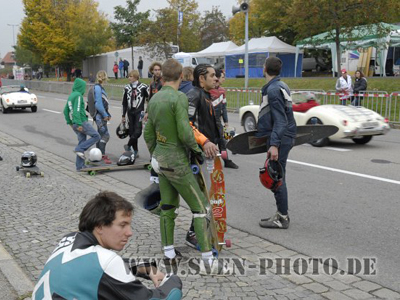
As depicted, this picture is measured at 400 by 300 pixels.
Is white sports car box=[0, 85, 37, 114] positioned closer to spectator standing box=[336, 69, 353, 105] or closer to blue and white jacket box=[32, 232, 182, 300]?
spectator standing box=[336, 69, 353, 105]

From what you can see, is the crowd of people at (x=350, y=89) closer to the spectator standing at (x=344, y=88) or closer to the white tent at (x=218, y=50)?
the spectator standing at (x=344, y=88)

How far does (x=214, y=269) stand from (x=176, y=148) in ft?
3.83

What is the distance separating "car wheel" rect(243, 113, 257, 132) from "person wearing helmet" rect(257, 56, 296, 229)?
760cm

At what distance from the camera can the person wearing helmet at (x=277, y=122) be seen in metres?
5.27

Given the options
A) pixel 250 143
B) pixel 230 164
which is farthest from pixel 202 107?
pixel 230 164

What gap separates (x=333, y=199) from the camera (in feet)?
22.8

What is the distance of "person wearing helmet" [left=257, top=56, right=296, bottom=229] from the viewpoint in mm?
5270

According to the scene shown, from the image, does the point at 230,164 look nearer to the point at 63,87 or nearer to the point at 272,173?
the point at 272,173

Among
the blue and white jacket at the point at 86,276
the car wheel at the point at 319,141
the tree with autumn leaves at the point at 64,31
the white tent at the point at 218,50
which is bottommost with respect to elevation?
the car wheel at the point at 319,141

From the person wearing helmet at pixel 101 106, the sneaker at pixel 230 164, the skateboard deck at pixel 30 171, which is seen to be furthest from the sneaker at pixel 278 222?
the person wearing helmet at pixel 101 106

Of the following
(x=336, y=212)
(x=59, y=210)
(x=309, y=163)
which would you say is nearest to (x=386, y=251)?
(x=336, y=212)

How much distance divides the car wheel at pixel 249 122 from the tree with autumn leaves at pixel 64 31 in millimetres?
37390

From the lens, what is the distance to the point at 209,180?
15.6 ft

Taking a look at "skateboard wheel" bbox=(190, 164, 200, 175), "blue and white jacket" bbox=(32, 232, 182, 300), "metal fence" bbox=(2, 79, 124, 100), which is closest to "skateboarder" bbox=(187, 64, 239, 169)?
"skateboard wheel" bbox=(190, 164, 200, 175)
